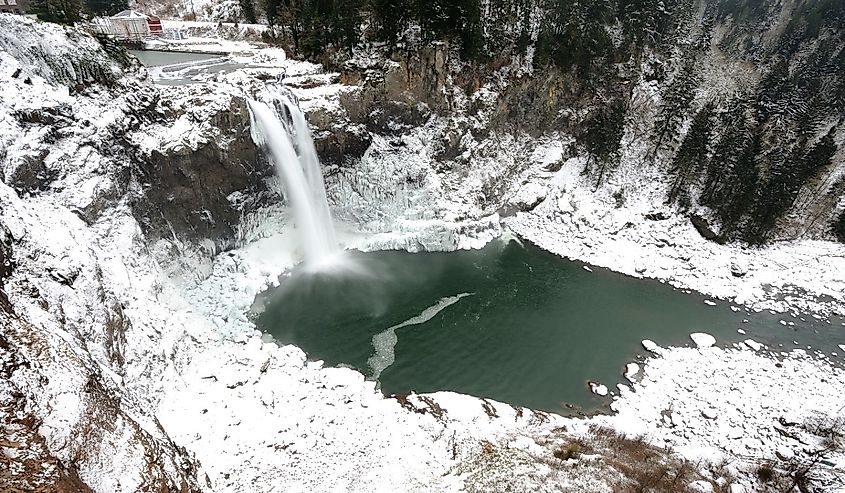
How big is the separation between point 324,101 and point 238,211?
27.8 feet

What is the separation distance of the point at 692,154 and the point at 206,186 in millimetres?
32729

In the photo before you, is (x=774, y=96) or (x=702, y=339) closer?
(x=702, y=339)

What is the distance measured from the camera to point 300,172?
2595cm

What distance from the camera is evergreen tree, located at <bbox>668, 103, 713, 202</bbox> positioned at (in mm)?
31609

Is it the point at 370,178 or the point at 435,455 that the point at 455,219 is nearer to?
the point at 370,178

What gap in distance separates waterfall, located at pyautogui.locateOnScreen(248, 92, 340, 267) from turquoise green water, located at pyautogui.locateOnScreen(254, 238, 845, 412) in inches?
77.6

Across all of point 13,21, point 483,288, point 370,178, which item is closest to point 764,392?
point 483,288

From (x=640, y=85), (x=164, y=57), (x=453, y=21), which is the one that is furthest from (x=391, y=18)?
(x=640, y=85)

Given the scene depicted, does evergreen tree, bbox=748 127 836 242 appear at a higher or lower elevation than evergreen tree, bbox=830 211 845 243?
higher

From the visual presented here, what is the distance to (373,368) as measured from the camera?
19953mm

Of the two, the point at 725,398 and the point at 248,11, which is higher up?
the point at 248,11

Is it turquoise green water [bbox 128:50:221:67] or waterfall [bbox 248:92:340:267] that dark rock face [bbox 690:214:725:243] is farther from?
turquoise green water [bbox 128:50:221:67]

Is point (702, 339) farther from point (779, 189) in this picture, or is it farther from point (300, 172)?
point (300, 172)

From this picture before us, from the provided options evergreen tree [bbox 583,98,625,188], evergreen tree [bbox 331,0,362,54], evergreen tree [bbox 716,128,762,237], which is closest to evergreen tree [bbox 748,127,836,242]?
evergreen tree [bbox 716,128,762,237]
